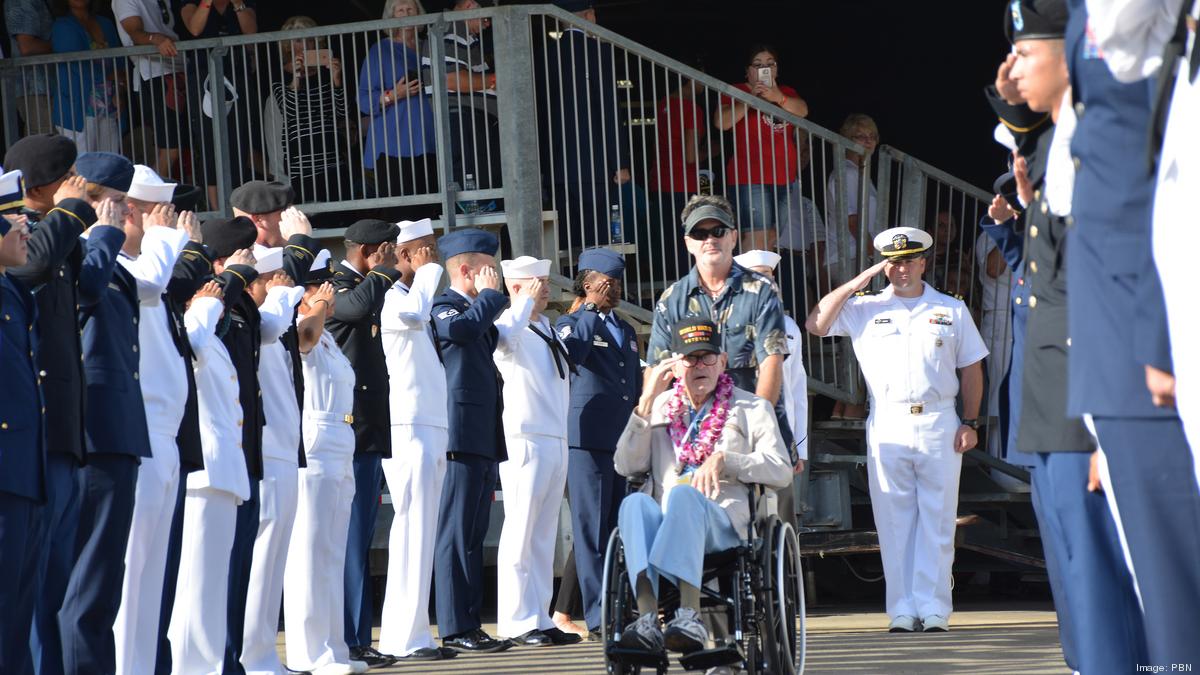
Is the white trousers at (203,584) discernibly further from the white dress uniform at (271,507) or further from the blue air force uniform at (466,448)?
the blue air force uniform at (466,448)

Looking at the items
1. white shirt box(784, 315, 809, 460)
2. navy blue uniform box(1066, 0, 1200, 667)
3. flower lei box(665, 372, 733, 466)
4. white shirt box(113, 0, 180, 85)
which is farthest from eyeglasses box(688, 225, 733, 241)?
white shirt box(113, 0, 180, 85)

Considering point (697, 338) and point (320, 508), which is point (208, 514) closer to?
point (320, 508)

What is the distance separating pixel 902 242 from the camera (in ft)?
30.3

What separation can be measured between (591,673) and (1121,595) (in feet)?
11.5

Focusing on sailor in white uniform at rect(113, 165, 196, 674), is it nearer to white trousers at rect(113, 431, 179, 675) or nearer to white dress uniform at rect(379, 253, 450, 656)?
white trousers at rect(113, 431, 179, 675)

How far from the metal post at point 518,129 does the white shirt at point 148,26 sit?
201cm

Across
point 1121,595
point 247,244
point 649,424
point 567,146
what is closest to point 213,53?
point 567,146

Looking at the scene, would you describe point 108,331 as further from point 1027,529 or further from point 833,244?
point 1027,529

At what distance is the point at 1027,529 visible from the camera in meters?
10.8

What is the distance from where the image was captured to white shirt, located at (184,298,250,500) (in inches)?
240

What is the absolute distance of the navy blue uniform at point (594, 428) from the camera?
28.7 feet

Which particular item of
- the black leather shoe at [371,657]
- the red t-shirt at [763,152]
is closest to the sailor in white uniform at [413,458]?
the black leather shoe at [371,657]

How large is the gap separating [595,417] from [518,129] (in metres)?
1.84

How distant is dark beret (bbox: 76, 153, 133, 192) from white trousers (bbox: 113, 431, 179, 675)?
0.82m
